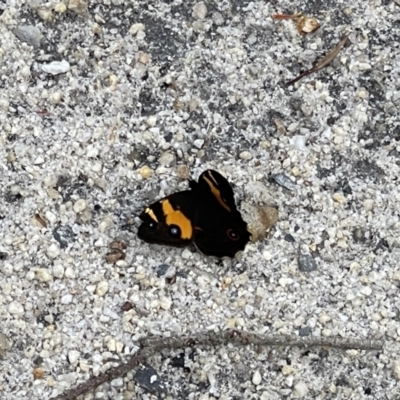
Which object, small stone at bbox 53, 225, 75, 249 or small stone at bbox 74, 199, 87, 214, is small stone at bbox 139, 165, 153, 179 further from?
small stone at bbox 53, 225, 75, 249

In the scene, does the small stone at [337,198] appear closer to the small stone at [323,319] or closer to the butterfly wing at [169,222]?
the small stone at [323,319]

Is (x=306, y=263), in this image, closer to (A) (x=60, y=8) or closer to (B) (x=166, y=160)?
(B) (x=166, y=160)

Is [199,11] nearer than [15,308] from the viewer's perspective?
No

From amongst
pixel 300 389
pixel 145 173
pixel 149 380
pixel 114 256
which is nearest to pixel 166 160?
pixel 145 173

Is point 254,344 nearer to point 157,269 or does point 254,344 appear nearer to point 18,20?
point 157,269

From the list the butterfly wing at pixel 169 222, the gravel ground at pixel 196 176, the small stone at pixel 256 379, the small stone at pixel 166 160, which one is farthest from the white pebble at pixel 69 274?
the small stone at pixel 256 379

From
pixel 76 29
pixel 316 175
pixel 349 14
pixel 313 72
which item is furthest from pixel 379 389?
pixel 76 29

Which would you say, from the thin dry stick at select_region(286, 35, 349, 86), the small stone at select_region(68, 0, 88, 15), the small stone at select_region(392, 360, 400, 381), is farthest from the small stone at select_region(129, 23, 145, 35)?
the small stone at select_region(392, 360, 400, 381)
